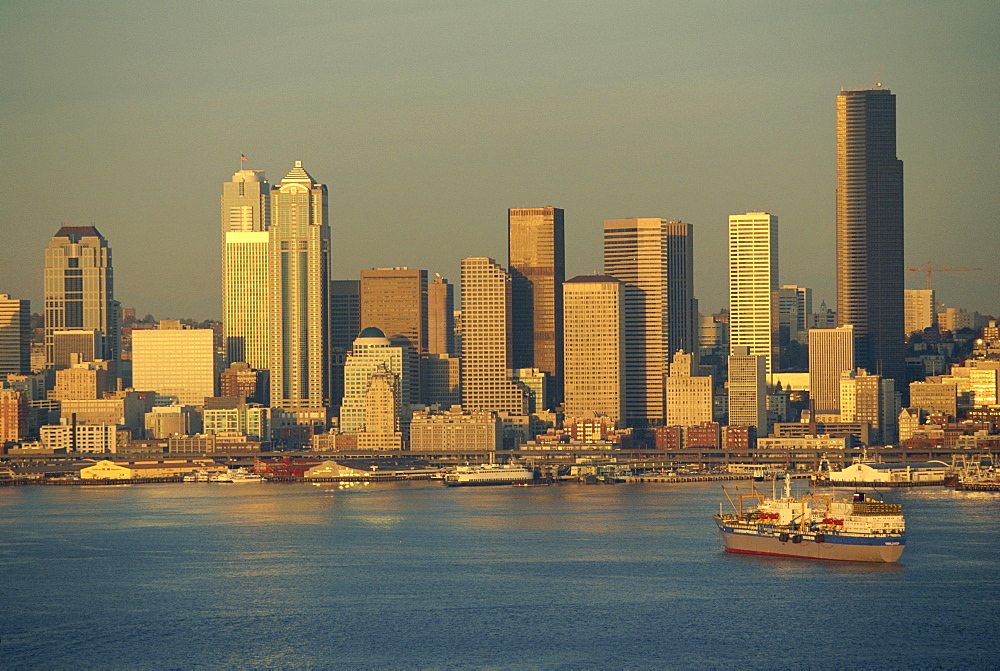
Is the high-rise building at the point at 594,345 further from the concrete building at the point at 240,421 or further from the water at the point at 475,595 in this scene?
the water at the point at 475,595

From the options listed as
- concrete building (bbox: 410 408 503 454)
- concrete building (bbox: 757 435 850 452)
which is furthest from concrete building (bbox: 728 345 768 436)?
concrete building (bbox: 410 408 503 454)

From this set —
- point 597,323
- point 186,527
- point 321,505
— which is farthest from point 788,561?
point 597,323

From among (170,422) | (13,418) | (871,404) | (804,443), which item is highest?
(871,404)

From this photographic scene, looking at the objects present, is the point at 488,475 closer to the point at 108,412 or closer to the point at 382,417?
the point at 382,417

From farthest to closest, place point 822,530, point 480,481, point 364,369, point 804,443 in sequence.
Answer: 1. point 364,369
2. point 804,443
3. point 480,481
4. point 822,530

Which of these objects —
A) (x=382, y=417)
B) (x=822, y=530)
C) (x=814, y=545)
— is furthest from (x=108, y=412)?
(x=822, y=530)

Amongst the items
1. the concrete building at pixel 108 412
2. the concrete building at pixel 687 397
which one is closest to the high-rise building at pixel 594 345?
the concrete building at pixel 687 397

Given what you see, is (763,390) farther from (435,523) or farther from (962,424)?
(435,523)

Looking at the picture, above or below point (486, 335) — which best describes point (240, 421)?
below
